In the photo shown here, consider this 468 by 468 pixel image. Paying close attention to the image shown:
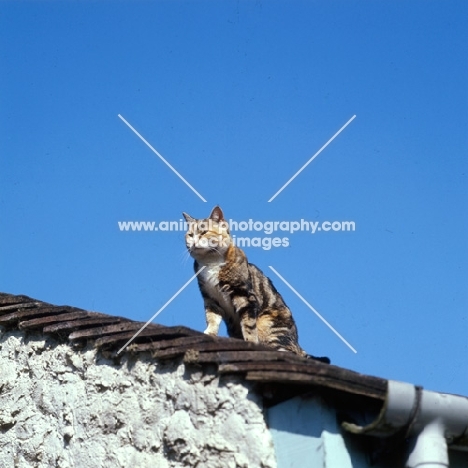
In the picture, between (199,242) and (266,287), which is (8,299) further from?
(266,287)

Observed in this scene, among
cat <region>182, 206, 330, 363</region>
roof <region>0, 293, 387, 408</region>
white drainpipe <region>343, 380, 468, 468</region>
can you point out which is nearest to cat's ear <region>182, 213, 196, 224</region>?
cat <region>182, 206, 330, 363</region>

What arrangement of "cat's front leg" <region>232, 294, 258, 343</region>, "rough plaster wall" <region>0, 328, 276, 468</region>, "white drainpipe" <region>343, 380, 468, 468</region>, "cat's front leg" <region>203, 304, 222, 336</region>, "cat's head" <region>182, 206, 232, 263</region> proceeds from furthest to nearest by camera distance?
1. "cat's head" <region>182, 206, 232, 263</region>
2. "cat's front leg" <region>203, 304, 222, 336</region>
3. "cat's front leg" <region>232, 294, 258, 343</region>
4. "rough plaster wall" <region>0, 328, 276, 468</region>
5. "white drainpipe" <region>343, 380, 468, 468</region>

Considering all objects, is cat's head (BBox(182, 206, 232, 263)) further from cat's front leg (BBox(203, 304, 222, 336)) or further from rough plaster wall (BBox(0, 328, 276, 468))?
rough plaster wall (BBox(0, 328, 276, 468))

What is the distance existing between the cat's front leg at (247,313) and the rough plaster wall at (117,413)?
195 cm

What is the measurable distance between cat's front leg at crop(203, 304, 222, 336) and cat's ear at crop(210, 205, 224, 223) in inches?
33.4

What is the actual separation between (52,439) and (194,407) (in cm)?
127

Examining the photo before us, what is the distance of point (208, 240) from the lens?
26.1 ft

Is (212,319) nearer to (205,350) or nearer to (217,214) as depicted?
(217,214)

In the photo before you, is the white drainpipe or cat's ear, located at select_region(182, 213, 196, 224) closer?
the white drainpipe

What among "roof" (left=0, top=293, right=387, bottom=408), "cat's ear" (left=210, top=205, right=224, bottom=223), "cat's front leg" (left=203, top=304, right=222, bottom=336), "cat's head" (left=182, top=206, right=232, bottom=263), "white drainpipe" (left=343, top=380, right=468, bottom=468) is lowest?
"white drainpipe" (left=343, top=380, right=468, bottom=468)

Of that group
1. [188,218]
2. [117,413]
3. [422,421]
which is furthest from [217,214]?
[422,421]

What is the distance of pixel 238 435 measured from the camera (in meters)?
4.74

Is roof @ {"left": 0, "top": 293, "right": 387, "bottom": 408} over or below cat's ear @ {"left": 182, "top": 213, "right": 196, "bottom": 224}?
below

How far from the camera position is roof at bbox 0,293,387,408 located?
15.2ft
